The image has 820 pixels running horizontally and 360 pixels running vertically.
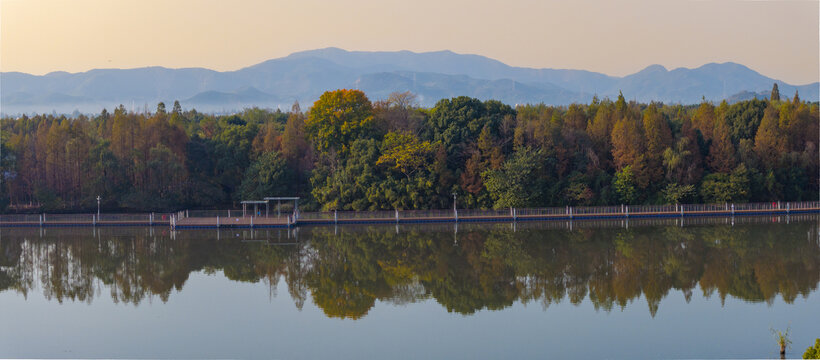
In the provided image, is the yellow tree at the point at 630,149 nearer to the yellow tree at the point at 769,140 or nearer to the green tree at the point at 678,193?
the green tree at the point at 678,193

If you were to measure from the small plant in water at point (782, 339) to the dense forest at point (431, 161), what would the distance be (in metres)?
19.6

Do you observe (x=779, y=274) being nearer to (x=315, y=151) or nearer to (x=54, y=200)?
(x=315, y=151)

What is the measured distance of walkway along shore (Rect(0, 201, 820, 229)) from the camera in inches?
1401

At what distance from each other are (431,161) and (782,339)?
80.6 feet

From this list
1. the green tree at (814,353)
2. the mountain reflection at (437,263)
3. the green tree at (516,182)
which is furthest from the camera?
the green tree at (516,182)

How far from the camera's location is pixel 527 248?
2905 cm

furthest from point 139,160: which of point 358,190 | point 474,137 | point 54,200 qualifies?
point 474,137

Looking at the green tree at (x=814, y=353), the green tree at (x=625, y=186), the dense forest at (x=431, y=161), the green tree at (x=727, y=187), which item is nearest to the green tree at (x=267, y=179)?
the dense forest at (x=431, y=161)

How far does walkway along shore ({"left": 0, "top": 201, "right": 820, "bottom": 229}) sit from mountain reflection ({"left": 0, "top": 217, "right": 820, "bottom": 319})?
1.20 metres

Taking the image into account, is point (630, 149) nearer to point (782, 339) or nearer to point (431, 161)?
point (431, 161)

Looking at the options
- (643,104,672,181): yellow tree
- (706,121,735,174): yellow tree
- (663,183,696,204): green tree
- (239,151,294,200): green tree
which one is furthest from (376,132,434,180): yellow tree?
(706,121,735,174): yellow tree

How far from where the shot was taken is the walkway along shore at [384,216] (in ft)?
117

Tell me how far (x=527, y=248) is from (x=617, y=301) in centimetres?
832

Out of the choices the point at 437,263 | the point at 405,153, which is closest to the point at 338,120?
→ the point at 405,153
